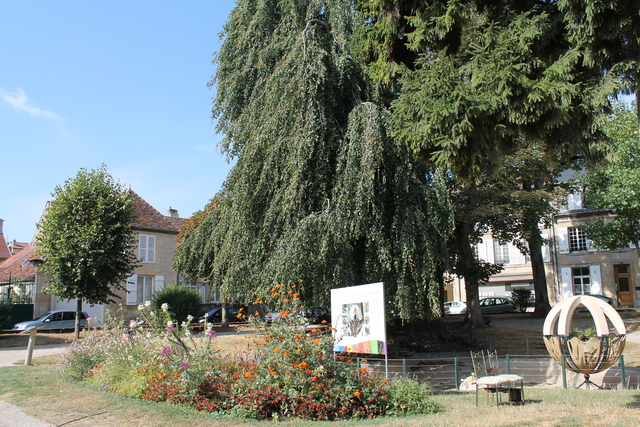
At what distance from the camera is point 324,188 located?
14.5m

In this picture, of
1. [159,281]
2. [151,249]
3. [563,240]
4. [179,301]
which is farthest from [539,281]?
[151,249]

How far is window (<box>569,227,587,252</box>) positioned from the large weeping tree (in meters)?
29.3

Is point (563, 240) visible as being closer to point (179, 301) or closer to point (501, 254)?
point (501, 254)

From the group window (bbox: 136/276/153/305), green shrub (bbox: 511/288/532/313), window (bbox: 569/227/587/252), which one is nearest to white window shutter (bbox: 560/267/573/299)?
window (bbox: 569/227/587/252)

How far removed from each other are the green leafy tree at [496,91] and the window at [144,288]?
28.5 m

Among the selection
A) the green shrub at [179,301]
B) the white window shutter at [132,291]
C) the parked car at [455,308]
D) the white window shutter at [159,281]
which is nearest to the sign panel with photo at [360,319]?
the green shrub at [179,301]

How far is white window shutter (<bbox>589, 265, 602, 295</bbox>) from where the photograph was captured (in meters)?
37.5

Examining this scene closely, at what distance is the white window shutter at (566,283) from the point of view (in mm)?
38812

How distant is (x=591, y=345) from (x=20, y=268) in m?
36.1

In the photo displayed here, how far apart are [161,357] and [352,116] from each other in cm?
826

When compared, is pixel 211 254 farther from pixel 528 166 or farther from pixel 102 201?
pixel 528 166

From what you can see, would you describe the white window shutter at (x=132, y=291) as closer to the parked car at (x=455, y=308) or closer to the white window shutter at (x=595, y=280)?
the parked car at (x=455, y=308)

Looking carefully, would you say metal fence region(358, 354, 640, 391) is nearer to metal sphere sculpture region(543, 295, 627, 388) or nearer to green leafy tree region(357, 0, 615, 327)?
metal sphere sculpture region(543, 295, 627, 388)

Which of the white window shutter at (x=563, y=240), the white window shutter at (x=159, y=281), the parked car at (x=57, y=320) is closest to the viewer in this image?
the parked car at (x=57, y=320)
